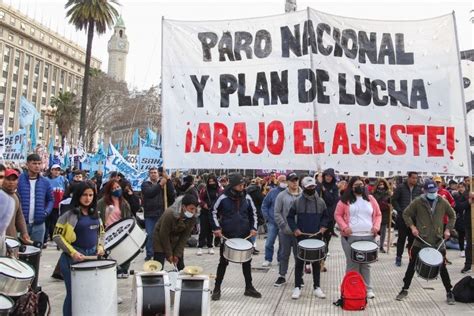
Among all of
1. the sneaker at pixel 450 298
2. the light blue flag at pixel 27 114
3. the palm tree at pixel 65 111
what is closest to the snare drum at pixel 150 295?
the sneaker at pixel 450 298

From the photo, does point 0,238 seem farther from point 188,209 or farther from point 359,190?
point 359,190

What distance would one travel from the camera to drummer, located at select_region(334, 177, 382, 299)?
7422mm

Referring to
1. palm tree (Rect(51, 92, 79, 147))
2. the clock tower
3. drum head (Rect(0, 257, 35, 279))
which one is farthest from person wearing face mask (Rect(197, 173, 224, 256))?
the clock tower

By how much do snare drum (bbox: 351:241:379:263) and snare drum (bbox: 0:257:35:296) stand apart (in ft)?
13.8

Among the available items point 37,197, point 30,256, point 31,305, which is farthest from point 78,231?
point 37,197

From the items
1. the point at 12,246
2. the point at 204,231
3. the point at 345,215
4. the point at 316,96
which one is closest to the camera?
the point at 12,246

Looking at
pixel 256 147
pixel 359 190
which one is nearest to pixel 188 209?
pixel 256 147

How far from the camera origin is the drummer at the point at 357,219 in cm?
742

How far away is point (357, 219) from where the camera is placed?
7.44 meters

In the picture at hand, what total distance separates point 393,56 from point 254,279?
4.30m

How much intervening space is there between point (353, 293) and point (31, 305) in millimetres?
4016

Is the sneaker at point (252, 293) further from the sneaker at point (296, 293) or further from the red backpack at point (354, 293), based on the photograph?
the red backpack at point (354, 293)

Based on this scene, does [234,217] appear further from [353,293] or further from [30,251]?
[30,251]

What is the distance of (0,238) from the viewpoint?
5.75 metres
